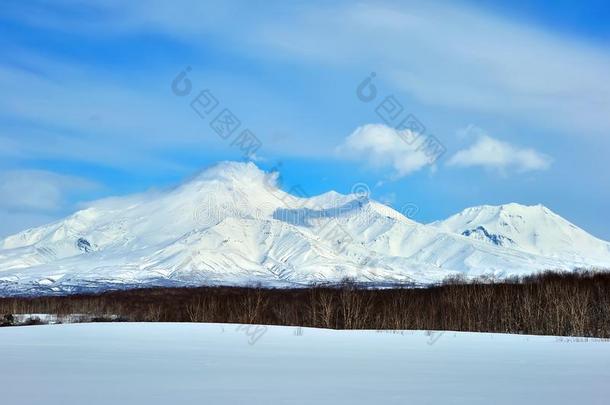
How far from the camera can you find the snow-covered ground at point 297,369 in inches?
535

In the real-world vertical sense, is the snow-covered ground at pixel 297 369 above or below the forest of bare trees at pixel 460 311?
below

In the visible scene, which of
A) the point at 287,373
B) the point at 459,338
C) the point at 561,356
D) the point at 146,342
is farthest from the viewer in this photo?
the point at 459,338

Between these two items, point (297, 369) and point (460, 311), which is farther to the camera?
point (460, 311)

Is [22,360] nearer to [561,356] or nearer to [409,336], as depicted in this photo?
[561,356]

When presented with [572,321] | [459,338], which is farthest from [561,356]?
[572,321]

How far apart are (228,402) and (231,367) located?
628 centimetres

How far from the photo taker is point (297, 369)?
18.8 metres

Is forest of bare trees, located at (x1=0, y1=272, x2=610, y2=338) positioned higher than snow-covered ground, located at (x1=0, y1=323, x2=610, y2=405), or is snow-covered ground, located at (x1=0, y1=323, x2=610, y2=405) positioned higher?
forest of bare trees, located at (x1=0, y1=272, x2=610, y2=338)

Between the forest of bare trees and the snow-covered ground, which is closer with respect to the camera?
the snow-covered ground

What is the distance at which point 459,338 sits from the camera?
3241 cm

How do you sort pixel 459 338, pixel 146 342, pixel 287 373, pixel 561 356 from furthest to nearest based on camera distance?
pixel 459 338
pixel 146 342
pixel 561 356
pixel 287 373

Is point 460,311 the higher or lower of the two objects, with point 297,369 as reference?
higher

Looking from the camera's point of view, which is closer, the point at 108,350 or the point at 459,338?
the point at 108,350

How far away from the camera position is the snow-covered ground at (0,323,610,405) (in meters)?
13.6
